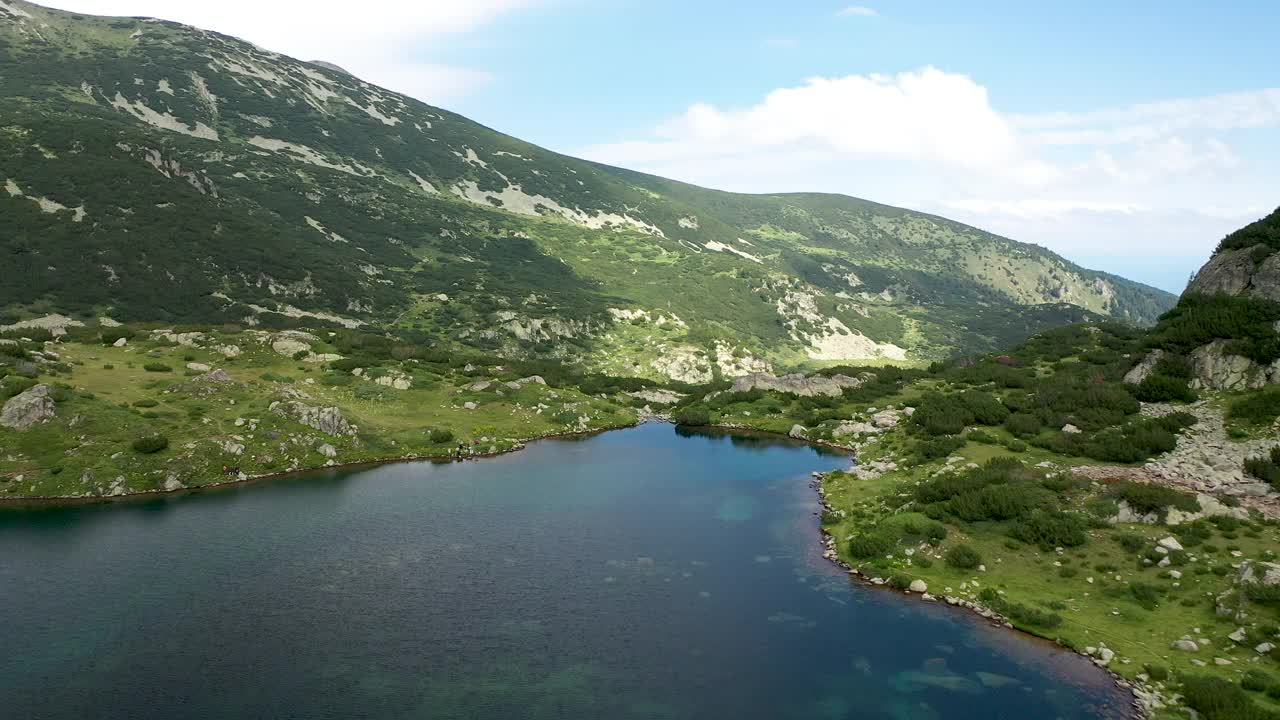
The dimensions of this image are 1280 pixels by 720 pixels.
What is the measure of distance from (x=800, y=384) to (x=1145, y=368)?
113 ft

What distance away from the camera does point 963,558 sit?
37.0 m

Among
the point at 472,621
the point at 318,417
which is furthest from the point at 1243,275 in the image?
the point at 318,417

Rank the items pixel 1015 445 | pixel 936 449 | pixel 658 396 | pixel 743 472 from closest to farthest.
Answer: pixel 1015 445 → pixel 936 449 → pixel 743 472 → pixel 658 396

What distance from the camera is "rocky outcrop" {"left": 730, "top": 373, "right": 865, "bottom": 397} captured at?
80.6 meters

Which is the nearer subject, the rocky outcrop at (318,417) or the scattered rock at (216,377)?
the rocky outcrop at (318,417)

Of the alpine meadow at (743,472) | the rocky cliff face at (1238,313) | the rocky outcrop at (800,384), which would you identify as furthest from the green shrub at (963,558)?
the rocky outcrop at (800,384)

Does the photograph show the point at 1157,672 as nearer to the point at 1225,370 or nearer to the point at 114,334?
the point at 1225,370

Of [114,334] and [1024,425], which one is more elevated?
[114,334]

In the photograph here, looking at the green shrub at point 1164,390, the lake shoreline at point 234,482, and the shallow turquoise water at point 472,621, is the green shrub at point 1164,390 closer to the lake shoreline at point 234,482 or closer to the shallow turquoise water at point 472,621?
the shallow turquoise water at point 472,621

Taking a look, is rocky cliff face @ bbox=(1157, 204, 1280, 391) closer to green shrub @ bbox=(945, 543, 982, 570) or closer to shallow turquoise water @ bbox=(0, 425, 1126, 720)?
green shrub @ bbox=(945, 543, 982, 570)

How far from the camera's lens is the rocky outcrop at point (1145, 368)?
55.7 metres

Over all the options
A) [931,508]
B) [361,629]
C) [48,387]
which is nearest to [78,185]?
[48,387]

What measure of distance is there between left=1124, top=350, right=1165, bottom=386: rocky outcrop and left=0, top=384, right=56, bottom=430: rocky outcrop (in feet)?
277

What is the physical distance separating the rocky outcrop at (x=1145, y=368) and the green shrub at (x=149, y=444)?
7619 cm
